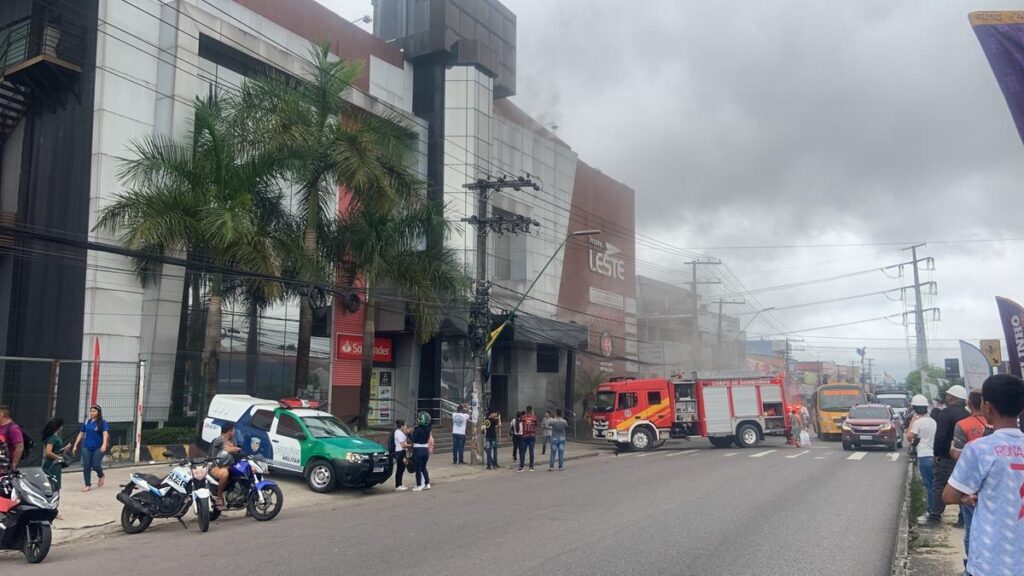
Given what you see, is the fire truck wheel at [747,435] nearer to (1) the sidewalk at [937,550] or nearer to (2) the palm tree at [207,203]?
(2) the palm tree at [207,203]

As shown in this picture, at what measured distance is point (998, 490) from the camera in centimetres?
409

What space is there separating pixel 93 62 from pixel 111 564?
1700 cm

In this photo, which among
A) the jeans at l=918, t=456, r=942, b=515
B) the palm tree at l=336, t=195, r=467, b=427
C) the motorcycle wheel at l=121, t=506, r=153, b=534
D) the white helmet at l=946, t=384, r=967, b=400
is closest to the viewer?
the white helmet at l=946, t=384, r=967, b=400

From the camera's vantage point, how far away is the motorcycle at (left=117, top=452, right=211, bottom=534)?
36.3 ft

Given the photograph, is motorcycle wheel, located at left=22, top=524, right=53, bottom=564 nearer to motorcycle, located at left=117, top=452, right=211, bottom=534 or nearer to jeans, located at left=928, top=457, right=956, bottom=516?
motorcycle, located at left=117, top=452, right=211, bottom=534

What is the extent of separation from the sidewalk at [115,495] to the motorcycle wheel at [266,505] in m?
0.89

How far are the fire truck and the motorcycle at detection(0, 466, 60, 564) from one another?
23858mm

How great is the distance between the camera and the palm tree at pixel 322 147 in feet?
67.3

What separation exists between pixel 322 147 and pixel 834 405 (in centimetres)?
2607

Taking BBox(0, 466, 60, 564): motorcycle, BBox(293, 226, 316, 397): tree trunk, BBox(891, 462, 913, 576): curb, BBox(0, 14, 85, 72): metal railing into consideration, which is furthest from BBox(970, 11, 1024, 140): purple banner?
BBox(0, 14, 85, 72): metal railing

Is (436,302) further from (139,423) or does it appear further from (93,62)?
(93,62)

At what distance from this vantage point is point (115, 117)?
834 inches

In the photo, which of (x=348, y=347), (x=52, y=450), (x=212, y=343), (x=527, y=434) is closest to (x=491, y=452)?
(x=527, y=434)

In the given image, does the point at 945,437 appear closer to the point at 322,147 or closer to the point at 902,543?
the point at 902,543
